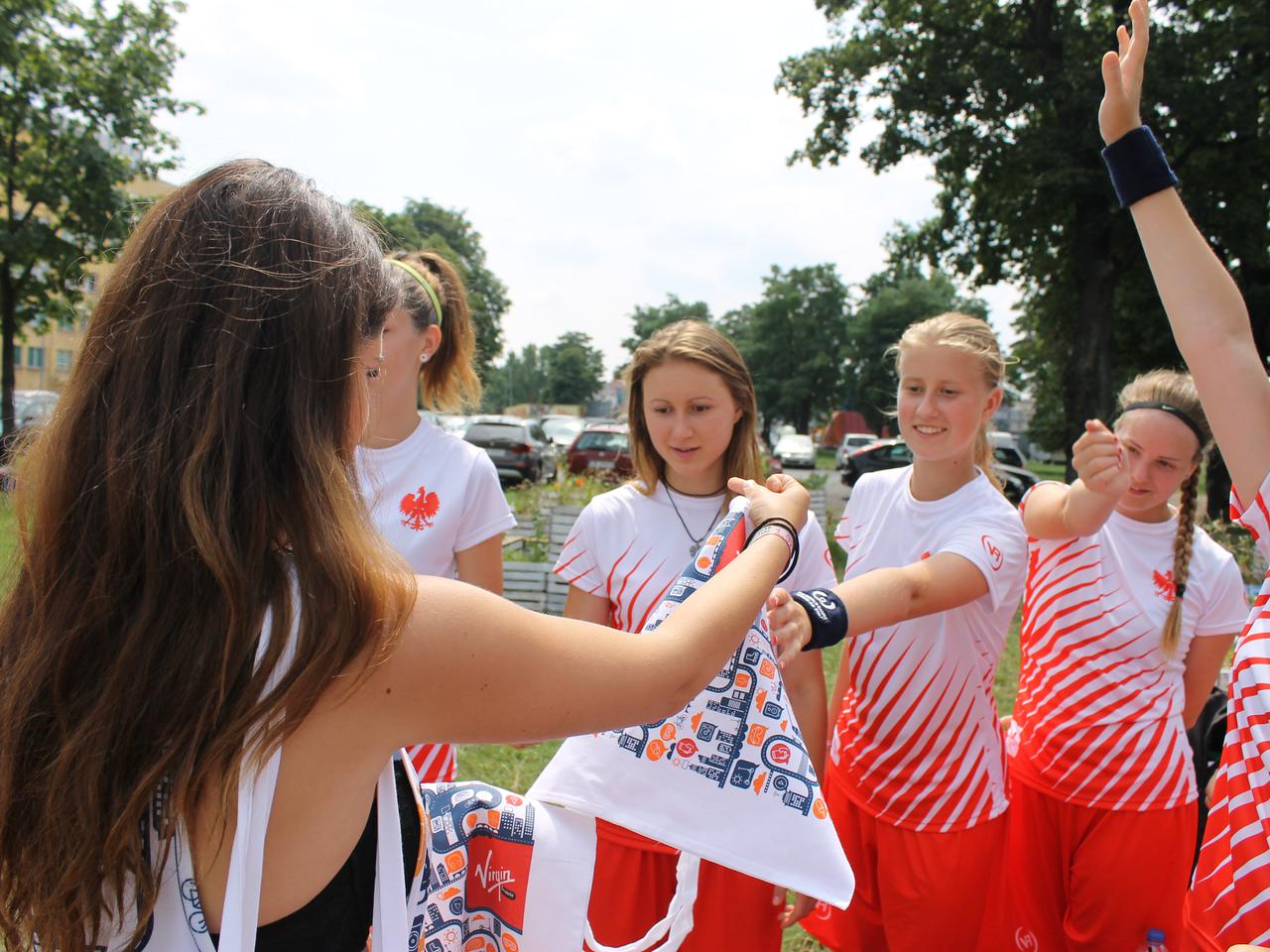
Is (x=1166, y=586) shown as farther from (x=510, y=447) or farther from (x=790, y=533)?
(x=510, y=447)

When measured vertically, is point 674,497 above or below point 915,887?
above

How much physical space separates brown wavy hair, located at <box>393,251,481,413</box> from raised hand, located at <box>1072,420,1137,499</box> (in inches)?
74.2

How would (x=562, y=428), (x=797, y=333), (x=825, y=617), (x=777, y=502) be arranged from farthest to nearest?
1. (x=797, y=333)
2. (x=562, y=428)
3. (x=825, y=617)
4. (x=777, y=502)

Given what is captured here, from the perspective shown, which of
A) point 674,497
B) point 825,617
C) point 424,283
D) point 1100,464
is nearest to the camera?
point 825,617

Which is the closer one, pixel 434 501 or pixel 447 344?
pixel 434 501

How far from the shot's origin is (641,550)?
2.41m

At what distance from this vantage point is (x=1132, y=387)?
2.80 metres

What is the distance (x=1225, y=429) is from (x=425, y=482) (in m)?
1.93

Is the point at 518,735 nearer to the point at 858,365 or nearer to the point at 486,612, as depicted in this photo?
the point at 486,612

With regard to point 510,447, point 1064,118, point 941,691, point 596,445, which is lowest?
point 941,691

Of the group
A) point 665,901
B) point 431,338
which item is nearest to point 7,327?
point 431,338

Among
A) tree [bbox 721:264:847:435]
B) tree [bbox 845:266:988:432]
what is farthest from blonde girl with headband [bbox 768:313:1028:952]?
tree [bbox 721:264:847:435]

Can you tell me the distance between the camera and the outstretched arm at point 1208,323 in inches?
58.3

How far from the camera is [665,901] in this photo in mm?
2059
